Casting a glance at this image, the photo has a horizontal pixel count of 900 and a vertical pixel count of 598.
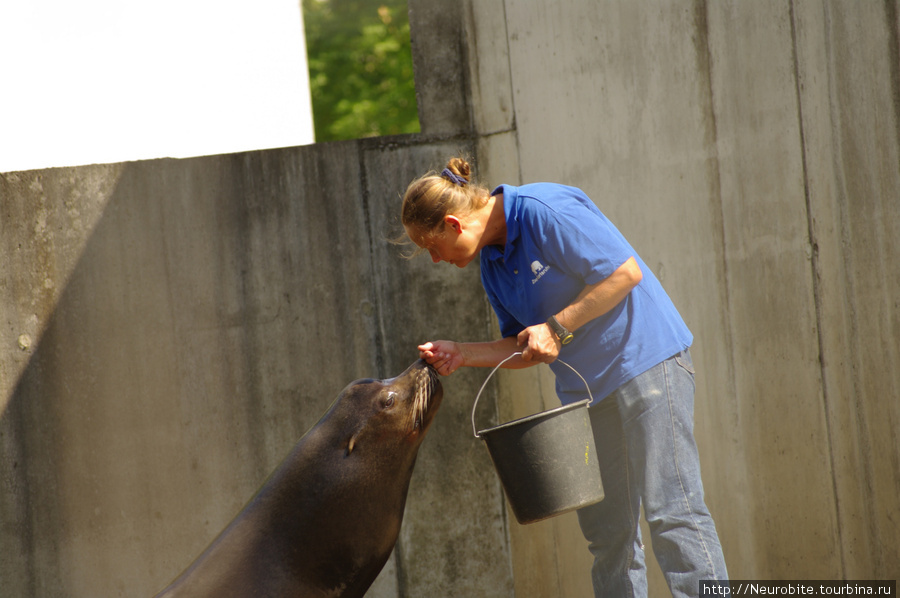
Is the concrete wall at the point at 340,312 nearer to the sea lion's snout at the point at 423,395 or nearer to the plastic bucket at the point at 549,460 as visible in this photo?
the sea lion's snout at the point at 423,395

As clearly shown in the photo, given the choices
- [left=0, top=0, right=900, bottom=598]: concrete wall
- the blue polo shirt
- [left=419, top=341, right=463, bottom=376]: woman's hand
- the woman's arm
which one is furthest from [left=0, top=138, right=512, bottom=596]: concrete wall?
the blue polo shirt

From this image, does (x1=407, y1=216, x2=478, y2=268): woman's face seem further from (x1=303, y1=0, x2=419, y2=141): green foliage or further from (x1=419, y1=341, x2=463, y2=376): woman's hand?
(x1=303, y1=0, x2=419, y2=141): green foliage

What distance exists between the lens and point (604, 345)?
2.62 metres

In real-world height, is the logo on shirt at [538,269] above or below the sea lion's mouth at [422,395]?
above

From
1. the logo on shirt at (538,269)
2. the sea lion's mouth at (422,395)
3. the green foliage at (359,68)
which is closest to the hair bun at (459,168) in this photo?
the logo on shirt at (538,269)

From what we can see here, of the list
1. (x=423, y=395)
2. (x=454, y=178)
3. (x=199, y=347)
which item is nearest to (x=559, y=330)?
(x=423, y=395)

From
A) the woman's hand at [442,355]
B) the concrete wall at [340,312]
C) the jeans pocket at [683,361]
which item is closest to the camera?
the jeans pocket at [683,361]

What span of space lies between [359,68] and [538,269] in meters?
16.8

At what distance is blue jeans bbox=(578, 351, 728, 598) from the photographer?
247 cm

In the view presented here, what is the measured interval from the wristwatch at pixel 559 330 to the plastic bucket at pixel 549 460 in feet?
0.75

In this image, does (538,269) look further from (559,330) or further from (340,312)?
(340,312)

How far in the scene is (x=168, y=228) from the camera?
3717 millimetres

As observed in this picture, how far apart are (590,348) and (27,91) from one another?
488 centimetres

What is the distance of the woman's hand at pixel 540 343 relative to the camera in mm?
2498
